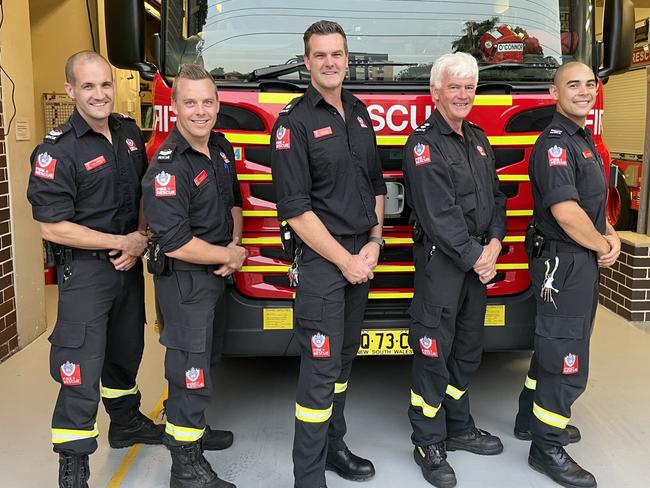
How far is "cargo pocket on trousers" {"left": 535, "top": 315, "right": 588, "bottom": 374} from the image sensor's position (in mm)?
2902

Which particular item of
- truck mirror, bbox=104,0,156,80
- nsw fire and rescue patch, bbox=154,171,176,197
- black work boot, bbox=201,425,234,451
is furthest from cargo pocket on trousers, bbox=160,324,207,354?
truck mirror, bbox=104,0,156,80

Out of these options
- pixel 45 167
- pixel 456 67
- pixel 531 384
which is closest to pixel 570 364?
pixel 531 384

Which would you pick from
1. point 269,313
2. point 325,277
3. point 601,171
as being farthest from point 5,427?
point 601,171

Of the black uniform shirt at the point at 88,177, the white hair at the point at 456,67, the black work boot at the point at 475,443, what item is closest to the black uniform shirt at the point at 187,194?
the black uniform shirt at the point at 88,177

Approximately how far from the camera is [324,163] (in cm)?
267

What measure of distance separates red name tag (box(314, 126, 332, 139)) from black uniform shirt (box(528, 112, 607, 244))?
3.15 feet

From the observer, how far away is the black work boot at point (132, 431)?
132 inches

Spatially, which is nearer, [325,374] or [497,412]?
[325,374]

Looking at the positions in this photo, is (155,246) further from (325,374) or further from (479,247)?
(479,247)

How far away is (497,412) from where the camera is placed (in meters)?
3.78

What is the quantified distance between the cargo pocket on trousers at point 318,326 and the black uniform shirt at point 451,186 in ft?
1.94

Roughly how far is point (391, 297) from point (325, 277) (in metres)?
0.76

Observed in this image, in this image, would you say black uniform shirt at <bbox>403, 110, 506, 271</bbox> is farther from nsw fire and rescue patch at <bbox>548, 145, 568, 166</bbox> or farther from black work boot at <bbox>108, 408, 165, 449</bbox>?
black work boot at <bbox>108, 408, 165, 449</bbox>

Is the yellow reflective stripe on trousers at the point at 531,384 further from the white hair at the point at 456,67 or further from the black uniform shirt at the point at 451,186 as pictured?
the white hair at the point at 456,67
